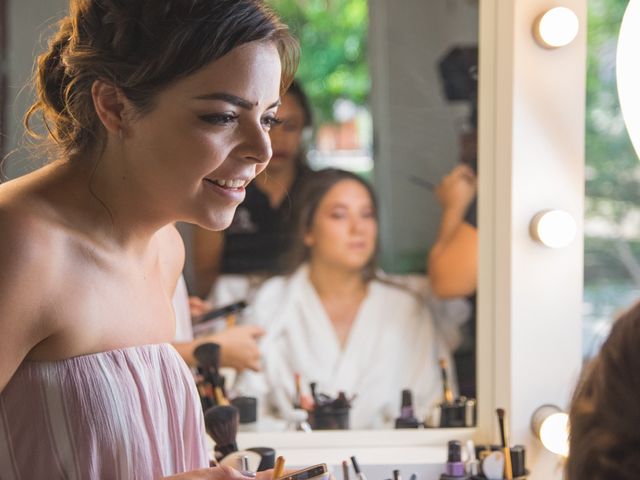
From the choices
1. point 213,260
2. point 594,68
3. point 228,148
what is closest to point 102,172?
point 228,148

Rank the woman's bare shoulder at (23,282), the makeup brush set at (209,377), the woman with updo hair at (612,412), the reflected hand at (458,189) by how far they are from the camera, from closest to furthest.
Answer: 1. the woman with updo hair at (612,412)
2. the woman's bare shoulder at (23,282)
3. the makeup brush set at (209,377)
4. the reflected hand at (458,189)

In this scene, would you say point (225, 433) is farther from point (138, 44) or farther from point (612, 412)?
point (612, 412)

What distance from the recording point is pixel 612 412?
0.42 metres

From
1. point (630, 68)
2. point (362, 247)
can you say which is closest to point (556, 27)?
point (630, 68)

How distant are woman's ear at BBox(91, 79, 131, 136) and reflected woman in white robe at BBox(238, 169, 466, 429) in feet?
1.41

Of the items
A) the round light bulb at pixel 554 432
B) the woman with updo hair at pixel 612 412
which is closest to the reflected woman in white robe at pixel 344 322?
the round light bulb at pixel 554 432

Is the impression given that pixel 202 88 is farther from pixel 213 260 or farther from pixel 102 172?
pixel 213 260

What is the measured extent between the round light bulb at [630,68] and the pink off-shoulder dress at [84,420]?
58cm

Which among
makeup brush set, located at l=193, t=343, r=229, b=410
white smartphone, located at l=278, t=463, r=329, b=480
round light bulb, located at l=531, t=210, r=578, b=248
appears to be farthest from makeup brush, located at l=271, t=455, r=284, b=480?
round light bulb, located at l=531, t=210, r=578, b=248

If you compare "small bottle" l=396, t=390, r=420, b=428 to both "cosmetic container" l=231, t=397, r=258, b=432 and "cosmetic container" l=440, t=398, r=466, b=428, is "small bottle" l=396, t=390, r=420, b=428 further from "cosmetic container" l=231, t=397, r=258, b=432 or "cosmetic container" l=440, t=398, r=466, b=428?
"cosmetic container" l=231, t=397, r=258, b=432

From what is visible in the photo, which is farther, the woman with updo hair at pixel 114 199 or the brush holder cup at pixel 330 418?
the brush holder cup at pixel 330 418

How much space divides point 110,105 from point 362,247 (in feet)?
1.59

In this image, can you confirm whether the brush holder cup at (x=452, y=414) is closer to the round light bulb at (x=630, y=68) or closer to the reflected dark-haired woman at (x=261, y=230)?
the reflected dark-haired woman at (x=261, y=230)

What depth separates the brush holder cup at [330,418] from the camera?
1.09 meters
